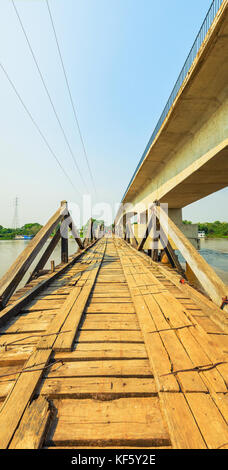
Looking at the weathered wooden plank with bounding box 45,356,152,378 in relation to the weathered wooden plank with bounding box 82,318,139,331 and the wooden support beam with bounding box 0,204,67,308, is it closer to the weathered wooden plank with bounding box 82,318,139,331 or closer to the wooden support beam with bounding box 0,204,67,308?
the weathered wooden plank with bounding box 82,318,139,331

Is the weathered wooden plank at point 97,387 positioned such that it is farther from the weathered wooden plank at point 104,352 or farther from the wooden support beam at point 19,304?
the wooden support beam at point 19,304

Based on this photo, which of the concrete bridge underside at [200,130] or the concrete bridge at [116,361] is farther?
the concrete bridge underside at [200,130]

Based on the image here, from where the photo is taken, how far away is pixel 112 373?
4.74ft

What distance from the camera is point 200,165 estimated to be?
21.1 feet

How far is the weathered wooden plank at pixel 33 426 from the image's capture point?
0.95 m

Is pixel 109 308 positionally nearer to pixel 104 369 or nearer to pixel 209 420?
pixel 104 369

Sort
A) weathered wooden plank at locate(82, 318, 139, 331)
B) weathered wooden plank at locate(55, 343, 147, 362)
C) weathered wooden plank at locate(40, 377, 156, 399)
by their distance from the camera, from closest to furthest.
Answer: weathered wooden plank at locate(40, 377, 156, 399) < weathered wooden plank at locate(55, 343, 147, 362) < weathered wooden plank at locate(82, 318, 139, 331)

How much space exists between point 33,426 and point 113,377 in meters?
0.58

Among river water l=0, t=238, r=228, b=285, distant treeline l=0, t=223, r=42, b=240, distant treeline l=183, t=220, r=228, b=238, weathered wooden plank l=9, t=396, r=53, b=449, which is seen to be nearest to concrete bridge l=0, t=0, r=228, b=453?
weathered wooden plank l=9, t=396, r=53, b=449

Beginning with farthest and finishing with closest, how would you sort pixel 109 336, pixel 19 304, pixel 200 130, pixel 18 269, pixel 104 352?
pixel 200 130 → pixel 18 269 → pixel 19 304 → pixel 109 336 → pixel 104 352

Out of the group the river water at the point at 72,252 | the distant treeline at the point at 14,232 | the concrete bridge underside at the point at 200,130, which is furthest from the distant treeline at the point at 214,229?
the concrete bridge underside at the point at 200,130

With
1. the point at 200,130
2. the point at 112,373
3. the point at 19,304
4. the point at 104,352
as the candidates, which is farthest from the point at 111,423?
the point at 200,130

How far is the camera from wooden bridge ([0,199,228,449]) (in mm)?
1010
